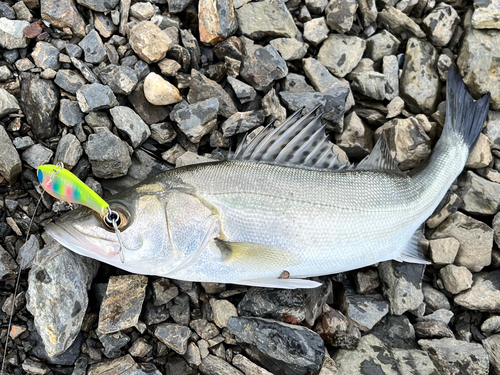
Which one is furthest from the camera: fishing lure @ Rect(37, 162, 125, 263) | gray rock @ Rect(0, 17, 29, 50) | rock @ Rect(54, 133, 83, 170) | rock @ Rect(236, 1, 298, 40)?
rock @ Rect(236, 1, 298, 40)

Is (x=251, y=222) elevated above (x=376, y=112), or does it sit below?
below

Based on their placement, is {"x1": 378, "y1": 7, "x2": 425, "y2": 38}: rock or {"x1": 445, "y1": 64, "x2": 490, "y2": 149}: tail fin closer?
{"x1": 445, "y1": 64, "x2": 490, "y2": 149}: tail fin

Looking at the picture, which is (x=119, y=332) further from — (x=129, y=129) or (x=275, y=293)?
(x=129, y=129)

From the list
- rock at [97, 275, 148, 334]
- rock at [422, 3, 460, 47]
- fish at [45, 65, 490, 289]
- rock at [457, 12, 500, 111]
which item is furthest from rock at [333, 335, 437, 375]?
rock at [422, 3, 460, 47]

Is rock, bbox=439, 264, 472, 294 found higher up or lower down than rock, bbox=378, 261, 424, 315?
higher up

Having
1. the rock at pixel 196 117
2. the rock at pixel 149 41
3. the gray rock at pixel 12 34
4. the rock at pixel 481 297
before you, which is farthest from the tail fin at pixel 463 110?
the gray rock at pixel 12 34

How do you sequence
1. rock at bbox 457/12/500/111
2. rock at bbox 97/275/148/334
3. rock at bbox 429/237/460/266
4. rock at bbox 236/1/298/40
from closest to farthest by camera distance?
rock at bbox 97/275/148/334
rock at bbox 429/237/460/266
rock at bbox 236/1/298/40
rock at bbox 457/12/500/111

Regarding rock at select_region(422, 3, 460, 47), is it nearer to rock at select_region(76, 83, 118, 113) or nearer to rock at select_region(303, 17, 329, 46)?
rock at select_region(303, 17, 329, 46)

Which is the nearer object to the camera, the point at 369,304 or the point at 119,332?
the point at 119,332

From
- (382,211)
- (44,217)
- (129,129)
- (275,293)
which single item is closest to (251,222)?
(275,293)
